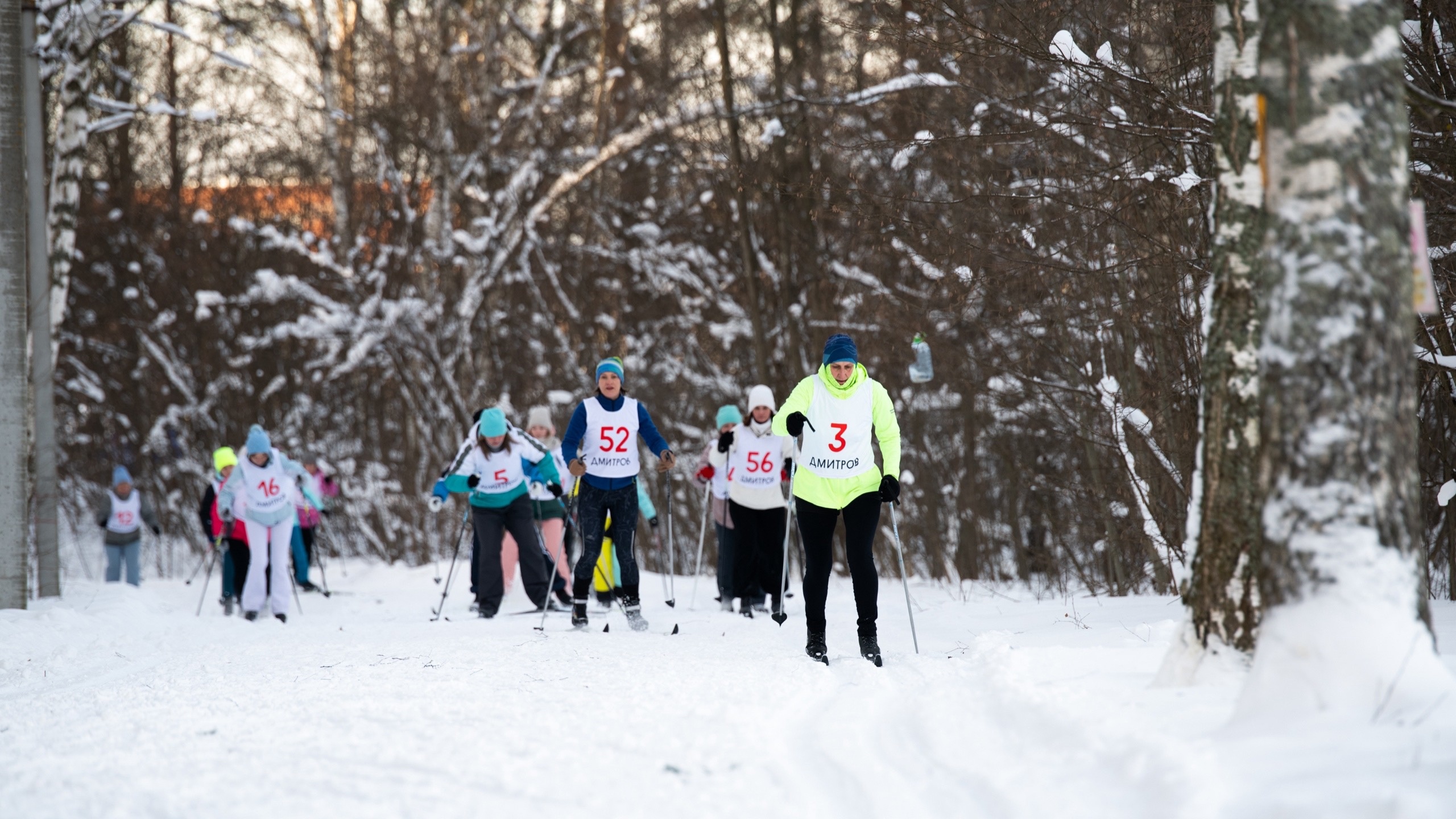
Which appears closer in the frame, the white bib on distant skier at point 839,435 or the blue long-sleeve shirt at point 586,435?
the white bib on distant skier at point 839,435

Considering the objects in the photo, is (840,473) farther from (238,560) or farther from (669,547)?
(238,560)

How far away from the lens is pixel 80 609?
11.1 m

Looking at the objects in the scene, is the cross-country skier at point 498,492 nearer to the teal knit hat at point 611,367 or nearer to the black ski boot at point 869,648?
the teal knit hat at point 611,367

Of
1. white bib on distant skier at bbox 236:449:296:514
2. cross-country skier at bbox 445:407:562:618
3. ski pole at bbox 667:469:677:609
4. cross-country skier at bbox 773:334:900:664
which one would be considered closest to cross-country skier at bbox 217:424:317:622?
white bib on distant skier at bbox 236:449:296:514

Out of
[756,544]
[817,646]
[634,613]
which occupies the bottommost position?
[634,613]

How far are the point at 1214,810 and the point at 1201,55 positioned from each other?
5.92 m

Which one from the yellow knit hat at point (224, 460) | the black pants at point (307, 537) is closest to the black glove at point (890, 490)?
the yellow knit hat at point (224, 460)

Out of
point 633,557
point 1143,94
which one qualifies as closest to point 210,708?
point 633,557

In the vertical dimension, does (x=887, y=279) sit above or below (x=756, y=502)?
above

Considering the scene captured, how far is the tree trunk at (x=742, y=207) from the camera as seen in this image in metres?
17.0

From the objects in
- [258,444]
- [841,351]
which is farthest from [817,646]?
[258,444]

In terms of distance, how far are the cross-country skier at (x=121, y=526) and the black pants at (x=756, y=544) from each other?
34.0ft

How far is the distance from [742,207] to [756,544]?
27.1 ft

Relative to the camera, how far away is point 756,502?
9.65m
